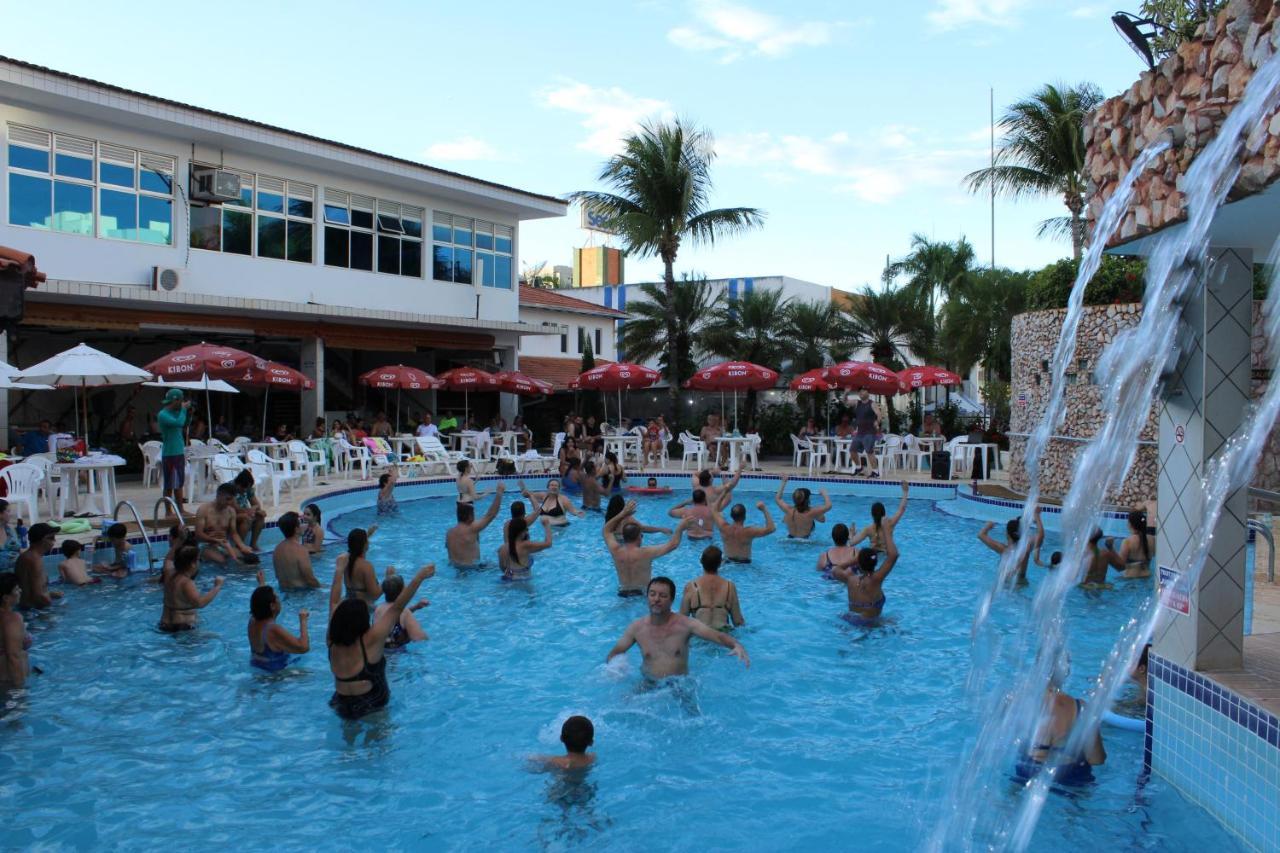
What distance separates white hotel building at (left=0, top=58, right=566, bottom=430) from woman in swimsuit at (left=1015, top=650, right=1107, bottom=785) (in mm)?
17014

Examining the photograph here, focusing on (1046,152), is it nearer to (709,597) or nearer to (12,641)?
(709,597)

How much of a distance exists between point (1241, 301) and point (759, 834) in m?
3.73

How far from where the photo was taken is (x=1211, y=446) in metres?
4.69

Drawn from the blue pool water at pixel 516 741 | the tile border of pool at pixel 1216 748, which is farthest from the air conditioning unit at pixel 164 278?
the tile border of pool at pixel 1216 748

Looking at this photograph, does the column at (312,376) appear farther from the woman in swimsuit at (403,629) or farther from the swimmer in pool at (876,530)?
the woman in swimsuit at (403,629)

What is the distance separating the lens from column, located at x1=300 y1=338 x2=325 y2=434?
2133 cm

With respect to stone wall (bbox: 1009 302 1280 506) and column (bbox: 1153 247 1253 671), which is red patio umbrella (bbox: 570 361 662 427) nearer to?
stone wall (bbox: 1009 302 1280 506)

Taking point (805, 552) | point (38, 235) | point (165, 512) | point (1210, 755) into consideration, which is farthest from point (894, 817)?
point (38, 235)

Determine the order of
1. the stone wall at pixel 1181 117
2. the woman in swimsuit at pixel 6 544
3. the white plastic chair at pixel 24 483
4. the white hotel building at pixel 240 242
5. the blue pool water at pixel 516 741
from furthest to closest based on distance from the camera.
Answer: the white hotel building at pixel 240 242 → the white plastic chair at pixel 24 483 → the woman in swimsuit at pixel 6 544 → the blue pool water at pixel 516 741 → the stone wall at pixel 1181 117

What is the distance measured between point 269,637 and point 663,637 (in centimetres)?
292

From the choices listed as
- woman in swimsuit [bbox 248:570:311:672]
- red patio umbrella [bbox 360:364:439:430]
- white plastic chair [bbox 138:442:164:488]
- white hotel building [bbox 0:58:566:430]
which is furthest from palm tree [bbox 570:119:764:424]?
woman in swimsuit [bbox 248:570:311:672]

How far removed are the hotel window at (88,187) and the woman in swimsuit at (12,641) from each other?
12.9 meters

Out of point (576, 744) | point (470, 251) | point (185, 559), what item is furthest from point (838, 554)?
point (470, 251)

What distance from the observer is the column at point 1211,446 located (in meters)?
4.68
